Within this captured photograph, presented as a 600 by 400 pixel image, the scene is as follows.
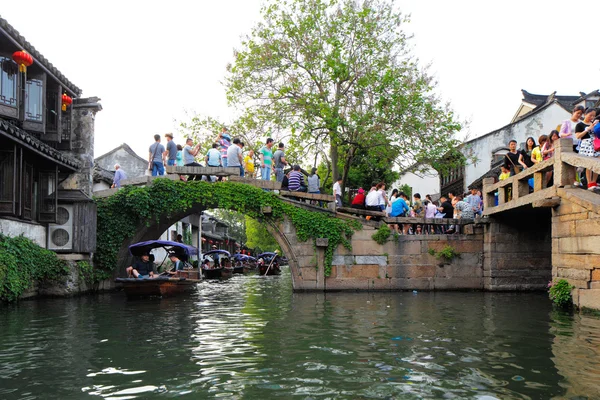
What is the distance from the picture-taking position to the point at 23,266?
44.7ft

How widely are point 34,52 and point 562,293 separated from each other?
12862 millimetres

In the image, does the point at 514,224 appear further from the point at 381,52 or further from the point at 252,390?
the point at 252,390

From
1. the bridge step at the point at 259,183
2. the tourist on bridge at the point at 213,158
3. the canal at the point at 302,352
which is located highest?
the tourist on bridge at the point at 213,158

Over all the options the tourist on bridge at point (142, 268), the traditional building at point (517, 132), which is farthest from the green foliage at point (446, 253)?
the traditional building at point (517, 132)

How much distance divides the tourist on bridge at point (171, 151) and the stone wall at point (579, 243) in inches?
428

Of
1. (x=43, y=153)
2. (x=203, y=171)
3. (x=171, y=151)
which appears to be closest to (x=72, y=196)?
(x=43, y=153)

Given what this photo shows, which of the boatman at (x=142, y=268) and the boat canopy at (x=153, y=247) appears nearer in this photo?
the boatman at (x=142, y=268)

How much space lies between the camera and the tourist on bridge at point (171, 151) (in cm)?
1774

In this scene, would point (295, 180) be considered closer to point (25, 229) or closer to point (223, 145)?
point (223, 145)

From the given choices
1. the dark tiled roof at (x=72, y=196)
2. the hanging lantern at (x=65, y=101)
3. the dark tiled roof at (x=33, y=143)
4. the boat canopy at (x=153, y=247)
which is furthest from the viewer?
the boat canopy at (x=153, y=247)

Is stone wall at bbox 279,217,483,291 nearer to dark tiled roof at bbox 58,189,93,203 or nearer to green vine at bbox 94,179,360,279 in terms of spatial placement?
green vine at bbox 94,179,360,279

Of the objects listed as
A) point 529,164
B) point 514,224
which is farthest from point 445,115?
point 529,164

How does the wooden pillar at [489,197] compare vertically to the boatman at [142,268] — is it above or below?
above

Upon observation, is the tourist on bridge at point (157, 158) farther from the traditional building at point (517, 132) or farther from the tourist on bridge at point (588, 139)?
the traditional building at point (517, 132)
